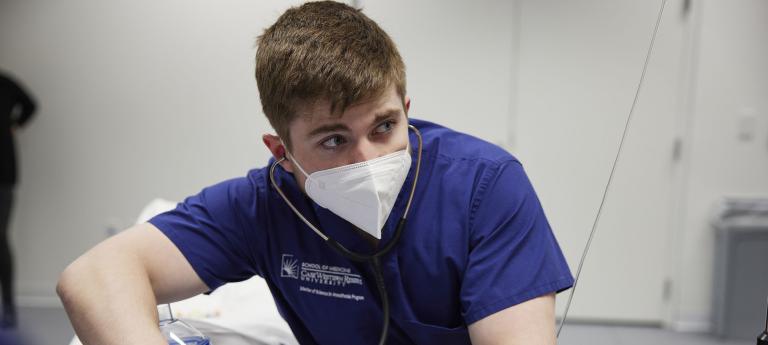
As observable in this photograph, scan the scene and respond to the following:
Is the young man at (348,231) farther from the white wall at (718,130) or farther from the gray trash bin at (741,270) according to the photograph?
the white wall at (718,130)

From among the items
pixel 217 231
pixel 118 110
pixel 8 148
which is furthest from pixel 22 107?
pixel 217 231

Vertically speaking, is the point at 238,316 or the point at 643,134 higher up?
the point at 643,134

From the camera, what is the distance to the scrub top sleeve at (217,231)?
1.00 metres

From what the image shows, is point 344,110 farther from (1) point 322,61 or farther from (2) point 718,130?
(2) point 718,130

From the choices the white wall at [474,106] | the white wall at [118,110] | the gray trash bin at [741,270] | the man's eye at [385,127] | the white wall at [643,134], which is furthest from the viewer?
the white wall at [118,110]

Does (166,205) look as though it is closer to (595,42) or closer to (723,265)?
(595,42)

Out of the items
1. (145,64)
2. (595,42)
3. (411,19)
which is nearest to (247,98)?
(145,64)

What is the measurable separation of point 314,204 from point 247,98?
1.57m

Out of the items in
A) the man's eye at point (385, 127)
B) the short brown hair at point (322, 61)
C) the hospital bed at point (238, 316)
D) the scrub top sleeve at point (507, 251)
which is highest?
the short brown hair at point (322, 61)

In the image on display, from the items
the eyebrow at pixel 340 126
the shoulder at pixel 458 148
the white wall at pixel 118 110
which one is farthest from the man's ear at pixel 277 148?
the white wall at pixel 118 110

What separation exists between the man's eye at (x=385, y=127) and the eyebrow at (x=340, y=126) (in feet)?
0.05

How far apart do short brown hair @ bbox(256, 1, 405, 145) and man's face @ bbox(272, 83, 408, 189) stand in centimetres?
1

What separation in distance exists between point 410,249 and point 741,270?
0.49 meters

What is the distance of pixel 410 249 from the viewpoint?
0.93 metres
